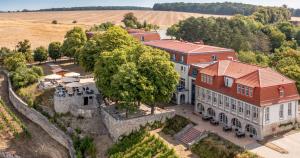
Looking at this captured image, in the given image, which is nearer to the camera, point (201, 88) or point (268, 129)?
point (268, 129)

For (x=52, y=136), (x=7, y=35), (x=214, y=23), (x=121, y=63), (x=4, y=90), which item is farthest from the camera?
(x=7, y=35)

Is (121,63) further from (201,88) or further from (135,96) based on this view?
(201,88)

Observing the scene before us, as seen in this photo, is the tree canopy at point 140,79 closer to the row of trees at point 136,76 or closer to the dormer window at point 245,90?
the row of trees at point 136,76

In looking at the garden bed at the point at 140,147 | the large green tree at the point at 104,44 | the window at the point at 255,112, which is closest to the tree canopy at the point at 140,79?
the garden bed at the point at 140,147

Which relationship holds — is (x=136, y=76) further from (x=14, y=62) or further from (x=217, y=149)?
(x=14, y=62)

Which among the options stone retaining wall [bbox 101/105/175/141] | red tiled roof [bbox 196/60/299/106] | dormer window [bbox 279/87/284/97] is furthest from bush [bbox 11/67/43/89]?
dormer window [bbox 279/87/284/97]

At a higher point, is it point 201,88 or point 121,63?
point 121,63

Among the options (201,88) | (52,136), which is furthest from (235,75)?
(52,136)

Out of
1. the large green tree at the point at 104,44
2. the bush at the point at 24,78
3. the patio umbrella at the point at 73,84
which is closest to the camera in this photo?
the patio umbrella at the point at 73,84
